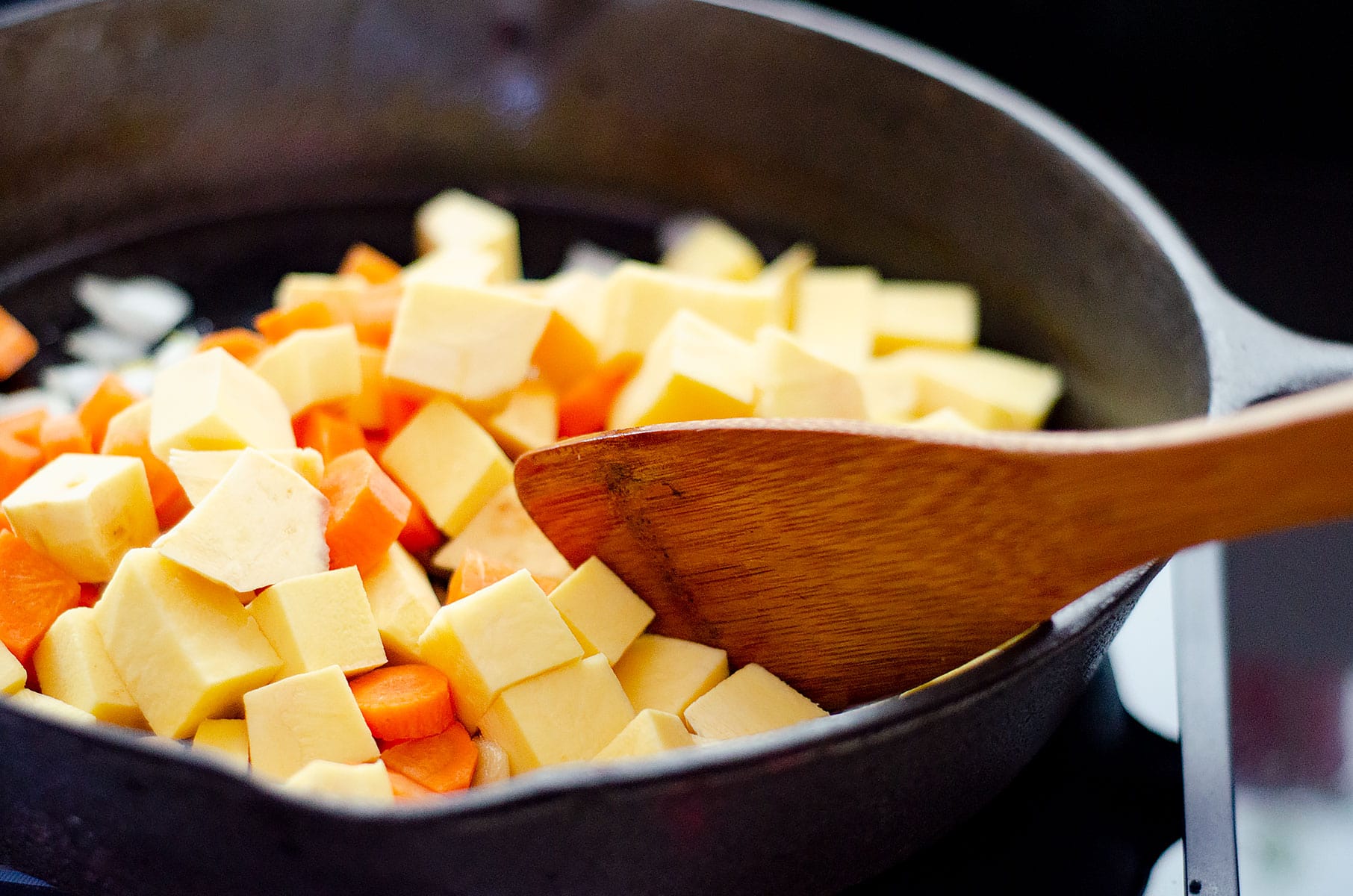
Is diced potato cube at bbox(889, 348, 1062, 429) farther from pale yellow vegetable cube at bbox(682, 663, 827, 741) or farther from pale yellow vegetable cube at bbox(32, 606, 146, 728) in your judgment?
pale yellow vegetable cube at bbox(32, 606, 146, 728)

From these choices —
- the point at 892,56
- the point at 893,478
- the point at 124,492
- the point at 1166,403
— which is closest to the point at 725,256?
the point at 892,56

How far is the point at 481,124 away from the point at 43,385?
796 mm

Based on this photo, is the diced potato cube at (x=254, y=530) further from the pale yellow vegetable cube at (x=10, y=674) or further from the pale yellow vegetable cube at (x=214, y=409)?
the pale yellow vegetable cube at (x=10, y=674)

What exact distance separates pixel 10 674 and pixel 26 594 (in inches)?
3.5

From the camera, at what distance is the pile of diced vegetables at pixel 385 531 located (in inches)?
35.1

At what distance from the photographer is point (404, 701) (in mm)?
920

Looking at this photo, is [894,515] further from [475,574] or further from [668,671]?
[475,574]

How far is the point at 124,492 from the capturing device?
997 millimetres

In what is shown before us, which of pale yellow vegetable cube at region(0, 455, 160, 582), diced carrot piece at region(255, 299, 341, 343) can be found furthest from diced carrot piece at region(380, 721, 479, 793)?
diced carrot piece at region(255, 299, 341, 343)

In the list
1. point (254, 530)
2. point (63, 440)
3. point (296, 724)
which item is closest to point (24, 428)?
point (63, 440)

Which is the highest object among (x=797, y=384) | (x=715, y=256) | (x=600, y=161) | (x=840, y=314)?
(x=600, y=161)

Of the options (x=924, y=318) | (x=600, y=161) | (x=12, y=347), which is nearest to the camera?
(x=12, y=347)

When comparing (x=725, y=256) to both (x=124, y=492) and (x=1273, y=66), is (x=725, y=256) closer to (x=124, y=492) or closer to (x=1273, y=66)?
(x=124, y=492)

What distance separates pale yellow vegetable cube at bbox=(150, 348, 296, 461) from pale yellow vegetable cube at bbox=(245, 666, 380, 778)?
28 centimetres
